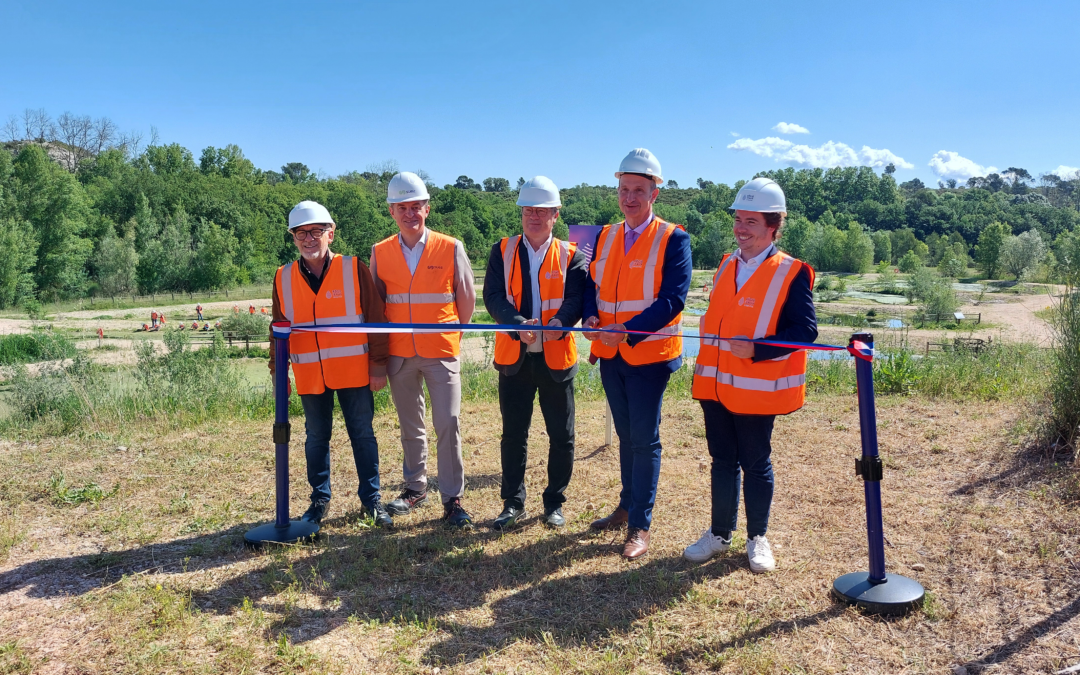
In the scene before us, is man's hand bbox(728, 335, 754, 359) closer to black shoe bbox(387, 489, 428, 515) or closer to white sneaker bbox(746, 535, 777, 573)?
white sneaker bbox(746, 535, 777, 573)

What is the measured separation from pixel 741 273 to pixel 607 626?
2048 millimetres

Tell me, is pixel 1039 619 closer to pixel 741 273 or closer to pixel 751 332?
pixel 751 332

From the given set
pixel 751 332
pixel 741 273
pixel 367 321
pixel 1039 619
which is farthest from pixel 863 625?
pixel 367 321

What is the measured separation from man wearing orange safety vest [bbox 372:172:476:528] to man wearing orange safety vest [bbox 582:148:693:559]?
1.02m

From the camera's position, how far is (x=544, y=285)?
4.54 m

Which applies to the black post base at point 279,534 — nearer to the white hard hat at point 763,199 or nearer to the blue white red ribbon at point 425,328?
the blue white red ribbon at point 425,328

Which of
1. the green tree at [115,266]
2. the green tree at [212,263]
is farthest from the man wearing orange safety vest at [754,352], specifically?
the green tree at [212,263]

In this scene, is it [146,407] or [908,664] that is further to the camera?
[146,407]

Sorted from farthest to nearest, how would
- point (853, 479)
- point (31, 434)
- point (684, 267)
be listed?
point (31, 434) → point (853, 479) → point (684, 267)

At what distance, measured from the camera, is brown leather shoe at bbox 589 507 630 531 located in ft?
15.5

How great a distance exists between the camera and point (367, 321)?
181 inches

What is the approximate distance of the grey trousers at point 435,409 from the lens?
15.5ft

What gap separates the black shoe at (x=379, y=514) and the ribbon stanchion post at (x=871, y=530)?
288 cm

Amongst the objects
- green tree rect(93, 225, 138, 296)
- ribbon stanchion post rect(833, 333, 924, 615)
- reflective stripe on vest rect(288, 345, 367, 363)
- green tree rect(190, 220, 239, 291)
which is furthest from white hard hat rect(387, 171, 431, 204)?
green tree rect(190, 220, 239, 291)
